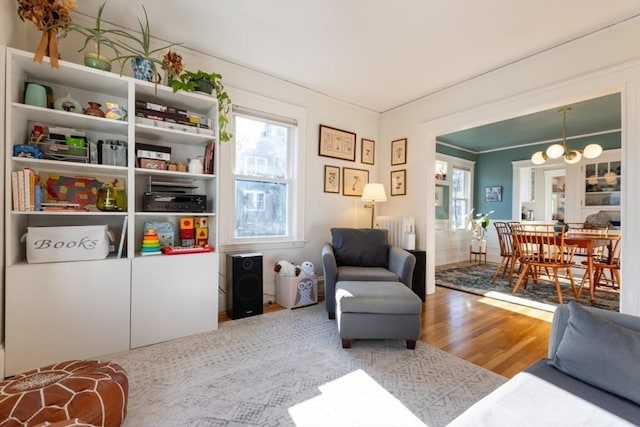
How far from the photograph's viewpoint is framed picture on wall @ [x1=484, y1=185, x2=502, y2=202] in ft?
19.9

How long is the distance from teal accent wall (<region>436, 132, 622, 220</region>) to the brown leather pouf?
19.4 ft

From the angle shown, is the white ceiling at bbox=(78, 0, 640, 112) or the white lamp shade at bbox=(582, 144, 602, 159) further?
the white lamp shade at bbox=(582, 144, 602, 159)

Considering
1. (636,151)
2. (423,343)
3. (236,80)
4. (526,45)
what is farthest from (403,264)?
(236,80)

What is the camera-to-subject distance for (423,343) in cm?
223

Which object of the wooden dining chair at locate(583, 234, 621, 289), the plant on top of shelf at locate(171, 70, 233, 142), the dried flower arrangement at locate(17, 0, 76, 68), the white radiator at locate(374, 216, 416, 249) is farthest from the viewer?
the white radiator at locate(374, 216, 416, 249)

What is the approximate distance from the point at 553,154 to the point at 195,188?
4811 mm

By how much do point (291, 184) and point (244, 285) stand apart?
4.50 feet

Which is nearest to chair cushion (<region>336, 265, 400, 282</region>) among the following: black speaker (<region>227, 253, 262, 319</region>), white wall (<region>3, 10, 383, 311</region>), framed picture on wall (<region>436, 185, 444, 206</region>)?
black speaker (<region>227, 253, 262, 319</region>)

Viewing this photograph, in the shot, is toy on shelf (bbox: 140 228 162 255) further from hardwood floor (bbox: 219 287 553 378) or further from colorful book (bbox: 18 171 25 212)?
hardwood floor (bbox: 219 287 553 378)

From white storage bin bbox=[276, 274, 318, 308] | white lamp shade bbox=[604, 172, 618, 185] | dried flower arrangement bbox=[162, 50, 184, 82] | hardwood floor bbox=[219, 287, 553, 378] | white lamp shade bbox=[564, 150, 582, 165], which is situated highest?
dried flower arrangement bbox=[162, 50, 184, 82]

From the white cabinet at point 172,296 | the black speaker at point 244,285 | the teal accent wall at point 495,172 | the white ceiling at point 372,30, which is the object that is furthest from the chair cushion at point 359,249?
the teal accent wall at point 495,172

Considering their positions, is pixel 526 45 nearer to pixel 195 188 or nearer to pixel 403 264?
pixel 403 264

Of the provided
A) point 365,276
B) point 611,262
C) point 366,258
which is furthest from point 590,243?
point 365,276

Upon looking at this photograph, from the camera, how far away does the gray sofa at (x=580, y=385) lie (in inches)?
33.4
